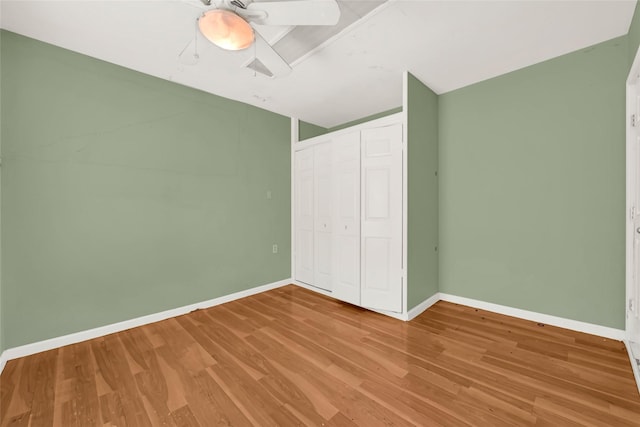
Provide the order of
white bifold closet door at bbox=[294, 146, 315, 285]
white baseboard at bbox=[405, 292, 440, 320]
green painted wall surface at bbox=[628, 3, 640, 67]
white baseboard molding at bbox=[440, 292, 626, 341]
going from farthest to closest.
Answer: white bifold closet door at bbox=[294, 146, 315, 285] → white baseboard at bbox=[405, 292, 440, 320] → white baseboard molding at bbox=[440, 292, 626, 341] → green painted wall surface at bbox=[628, 3, 640, 67]

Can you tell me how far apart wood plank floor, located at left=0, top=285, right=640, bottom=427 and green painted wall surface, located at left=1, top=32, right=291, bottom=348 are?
18.0 inches

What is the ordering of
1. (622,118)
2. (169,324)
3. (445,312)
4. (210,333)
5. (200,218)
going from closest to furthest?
(622,118)
(210,333)
(169,324)
(445,312)
(200,218)

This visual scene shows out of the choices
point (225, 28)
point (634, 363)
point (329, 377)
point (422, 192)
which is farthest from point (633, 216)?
point (225, 28)

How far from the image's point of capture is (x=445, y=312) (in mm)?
2830

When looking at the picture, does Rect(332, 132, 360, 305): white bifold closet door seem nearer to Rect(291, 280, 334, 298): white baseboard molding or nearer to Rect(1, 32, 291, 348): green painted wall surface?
Rect(291, 280, 334, 298): white baseboard molding

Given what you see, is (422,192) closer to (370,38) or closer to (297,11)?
(370,38)

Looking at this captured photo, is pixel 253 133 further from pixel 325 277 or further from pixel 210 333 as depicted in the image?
pixel 210 333

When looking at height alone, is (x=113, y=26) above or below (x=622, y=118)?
above

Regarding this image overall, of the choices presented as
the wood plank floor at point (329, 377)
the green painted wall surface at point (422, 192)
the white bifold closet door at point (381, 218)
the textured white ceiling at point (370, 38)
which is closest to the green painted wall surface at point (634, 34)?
the textured white ceiling at point (370, 38)

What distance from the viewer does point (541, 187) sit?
99.7 inches

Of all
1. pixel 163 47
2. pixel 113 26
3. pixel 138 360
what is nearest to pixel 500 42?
pixel 163 47

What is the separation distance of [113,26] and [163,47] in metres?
0.35

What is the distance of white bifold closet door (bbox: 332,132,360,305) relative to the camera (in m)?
3.05

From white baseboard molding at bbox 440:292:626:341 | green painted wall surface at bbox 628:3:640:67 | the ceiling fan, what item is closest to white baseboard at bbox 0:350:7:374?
the ceiling fan
